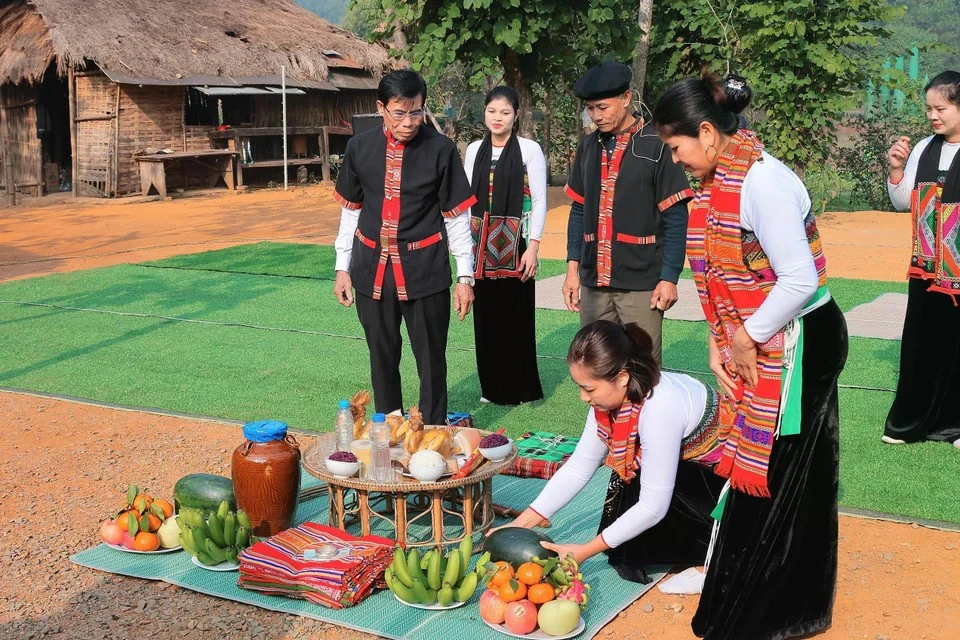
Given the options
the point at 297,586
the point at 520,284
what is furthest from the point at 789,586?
the point at 520,284

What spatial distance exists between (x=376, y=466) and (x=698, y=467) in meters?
1.18

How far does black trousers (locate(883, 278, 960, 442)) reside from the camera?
5430 mm

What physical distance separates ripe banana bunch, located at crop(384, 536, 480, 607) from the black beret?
2.21 m

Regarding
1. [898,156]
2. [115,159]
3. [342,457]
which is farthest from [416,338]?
[115,159]

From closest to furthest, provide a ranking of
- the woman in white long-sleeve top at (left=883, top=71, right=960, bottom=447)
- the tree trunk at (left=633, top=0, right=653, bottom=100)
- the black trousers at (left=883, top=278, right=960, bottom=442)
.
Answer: the woman in white long-sleeve top at (left=883, top=71, right=960, bottom=447) → the black trousers at (left=883, top=278, right=960, bottom=442) → the tree trunk at (left=633, top=0, right=653, bottom=100)

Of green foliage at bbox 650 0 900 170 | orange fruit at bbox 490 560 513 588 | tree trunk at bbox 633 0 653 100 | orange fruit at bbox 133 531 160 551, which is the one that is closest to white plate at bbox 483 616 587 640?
orange fruit at bbox 490 560 513 588

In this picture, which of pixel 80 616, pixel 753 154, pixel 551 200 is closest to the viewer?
pixel 753 154

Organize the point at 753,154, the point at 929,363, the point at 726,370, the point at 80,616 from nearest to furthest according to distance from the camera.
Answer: the point at 753,154, the point at 726,370, the point at 80,616, the point at 929,363

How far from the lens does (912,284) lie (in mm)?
5520

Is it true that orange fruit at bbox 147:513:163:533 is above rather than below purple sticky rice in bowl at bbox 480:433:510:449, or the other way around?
below

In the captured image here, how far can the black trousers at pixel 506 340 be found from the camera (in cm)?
637

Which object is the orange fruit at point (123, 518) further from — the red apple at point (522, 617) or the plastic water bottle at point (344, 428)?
the red apple at point (522, 617)

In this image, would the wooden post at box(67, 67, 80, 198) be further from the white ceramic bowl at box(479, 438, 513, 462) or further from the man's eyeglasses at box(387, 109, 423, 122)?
the white ceramic bowl at box(479, 438, 513, 462)

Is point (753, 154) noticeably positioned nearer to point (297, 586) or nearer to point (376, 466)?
point (376, 466)
